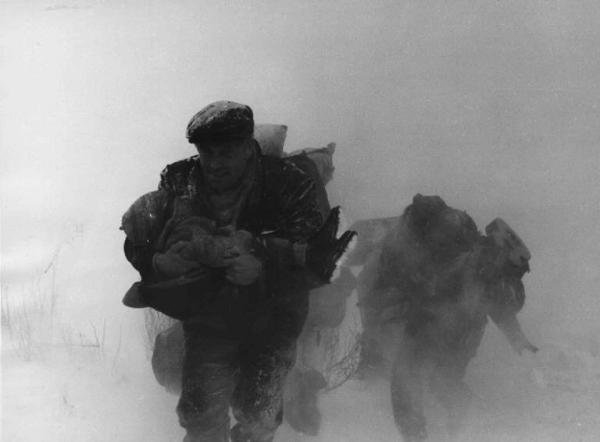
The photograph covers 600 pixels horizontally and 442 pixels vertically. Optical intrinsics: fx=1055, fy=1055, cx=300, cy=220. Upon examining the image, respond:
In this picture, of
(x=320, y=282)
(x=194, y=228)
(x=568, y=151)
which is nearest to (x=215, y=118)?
(x=194, y=228)

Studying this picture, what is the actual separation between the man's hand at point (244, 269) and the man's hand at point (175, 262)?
53 mm

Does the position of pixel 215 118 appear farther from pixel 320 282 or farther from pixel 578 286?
pixel 578 286

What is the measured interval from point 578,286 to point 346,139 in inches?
19.4

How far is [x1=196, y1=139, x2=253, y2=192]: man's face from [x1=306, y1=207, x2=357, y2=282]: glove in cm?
16

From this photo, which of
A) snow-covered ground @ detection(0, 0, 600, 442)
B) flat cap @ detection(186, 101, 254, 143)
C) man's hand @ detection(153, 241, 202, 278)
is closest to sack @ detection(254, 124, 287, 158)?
snow-covered ground @ detection(0, 0, 600, 442)

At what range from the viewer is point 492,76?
189 centimetres

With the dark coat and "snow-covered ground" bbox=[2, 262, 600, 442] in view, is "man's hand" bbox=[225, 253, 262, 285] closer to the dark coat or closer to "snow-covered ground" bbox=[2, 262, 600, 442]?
the dark coat

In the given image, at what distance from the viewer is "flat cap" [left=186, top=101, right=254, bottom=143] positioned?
5.58 feet

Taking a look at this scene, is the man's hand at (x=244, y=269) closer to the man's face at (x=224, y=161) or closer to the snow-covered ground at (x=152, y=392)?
the man's face at (x=224, y=161)

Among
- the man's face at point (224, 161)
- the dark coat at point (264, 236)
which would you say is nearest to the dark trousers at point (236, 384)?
the dark coat at point (264, 236)

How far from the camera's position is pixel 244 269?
170 cm

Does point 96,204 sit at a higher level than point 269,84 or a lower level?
lower

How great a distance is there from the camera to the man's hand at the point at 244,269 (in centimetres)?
170

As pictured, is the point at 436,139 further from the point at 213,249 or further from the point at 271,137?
the point at 213,249
